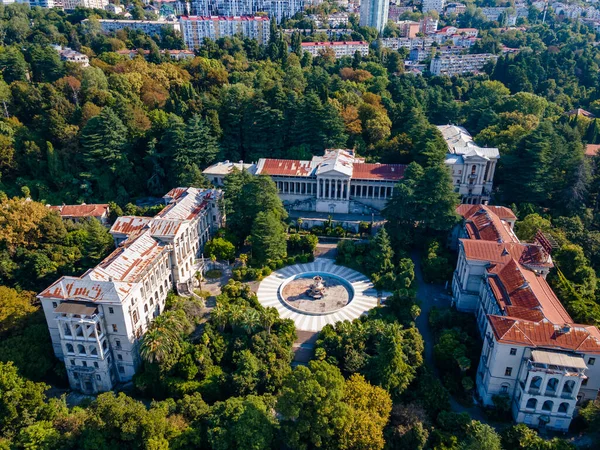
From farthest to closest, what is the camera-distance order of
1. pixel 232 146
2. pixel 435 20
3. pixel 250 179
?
pixel 435 20, pixel 232 146, pixel 250 179

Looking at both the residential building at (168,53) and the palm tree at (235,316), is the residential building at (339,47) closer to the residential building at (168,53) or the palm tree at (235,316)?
the residential building at (168,53)

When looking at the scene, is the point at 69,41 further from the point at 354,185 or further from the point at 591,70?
the point at 591,70

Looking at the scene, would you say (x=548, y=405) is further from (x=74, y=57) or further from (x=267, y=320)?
(x=74, y=57)

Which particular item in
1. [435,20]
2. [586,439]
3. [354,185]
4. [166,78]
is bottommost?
[586,439]

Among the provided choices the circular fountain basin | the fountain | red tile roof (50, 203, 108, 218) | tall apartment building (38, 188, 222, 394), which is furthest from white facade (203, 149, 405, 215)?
tall apartment building (38, 188, 222, 394)

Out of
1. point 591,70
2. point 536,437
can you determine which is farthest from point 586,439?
point 591,70
